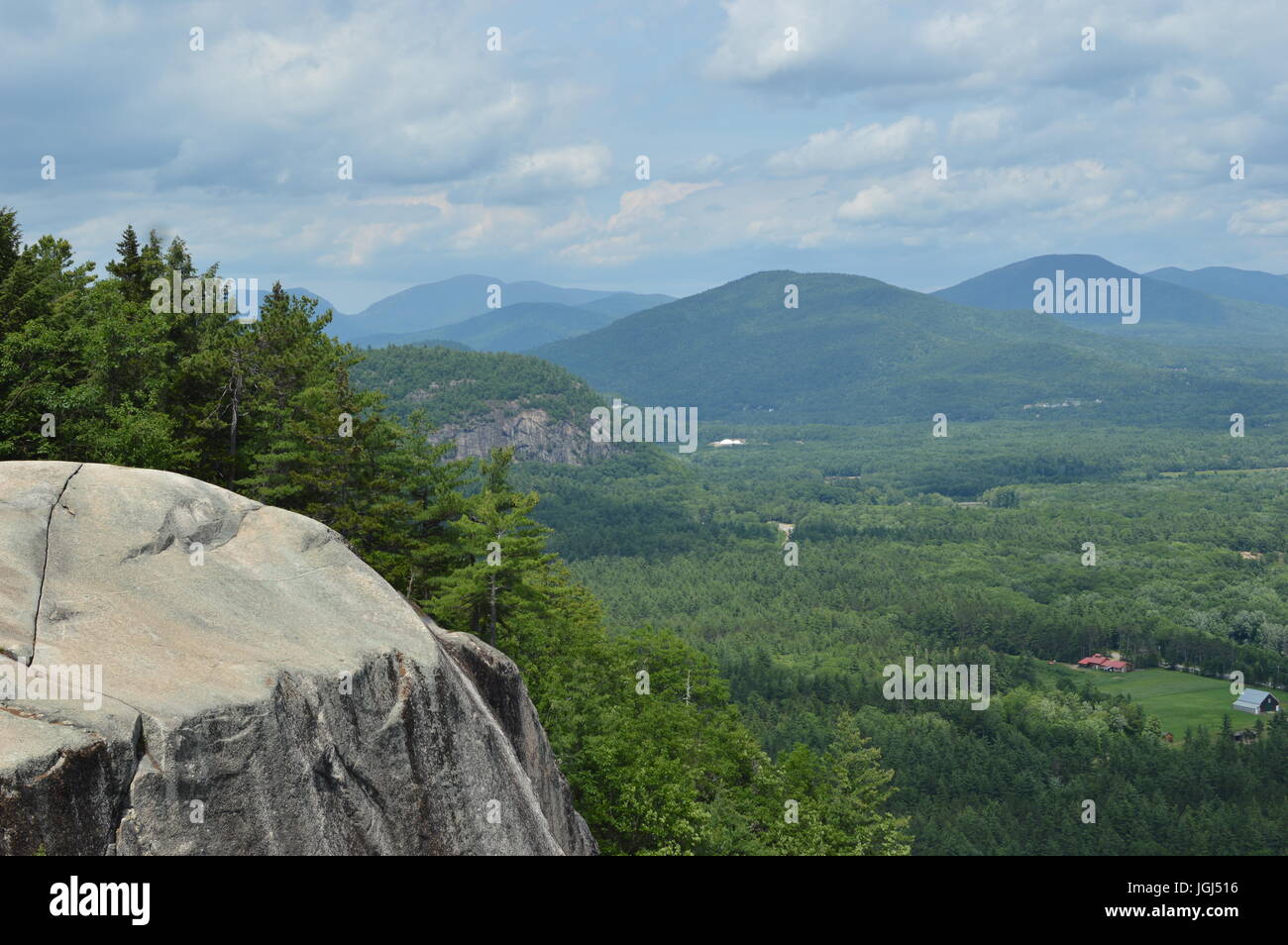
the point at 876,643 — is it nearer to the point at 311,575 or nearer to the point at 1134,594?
the point at 1134,594

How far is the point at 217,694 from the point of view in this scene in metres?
18.0

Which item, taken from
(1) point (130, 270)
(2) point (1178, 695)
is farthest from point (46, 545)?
(2) point (1178, 695)

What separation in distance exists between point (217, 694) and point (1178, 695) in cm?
14202

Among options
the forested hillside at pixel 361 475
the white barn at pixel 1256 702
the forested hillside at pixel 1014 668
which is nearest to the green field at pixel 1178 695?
→ the white barn at pixel 1256 702

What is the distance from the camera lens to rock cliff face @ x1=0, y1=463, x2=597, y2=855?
15.8 metres

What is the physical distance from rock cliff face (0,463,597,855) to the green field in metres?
116

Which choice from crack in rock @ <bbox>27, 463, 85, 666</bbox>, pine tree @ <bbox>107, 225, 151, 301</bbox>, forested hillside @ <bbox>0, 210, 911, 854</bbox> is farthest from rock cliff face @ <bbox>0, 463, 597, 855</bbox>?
pine tree @ <bbox>107, 225, 151, 301</bbox>

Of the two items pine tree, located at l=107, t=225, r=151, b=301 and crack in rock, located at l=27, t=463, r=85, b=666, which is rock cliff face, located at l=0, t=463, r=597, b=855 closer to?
crack in rock, located at l=27, t=463, r=85, b=666

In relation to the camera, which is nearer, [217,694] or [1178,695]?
[217,694]

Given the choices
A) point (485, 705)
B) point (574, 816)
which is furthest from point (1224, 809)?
point (485, 705)

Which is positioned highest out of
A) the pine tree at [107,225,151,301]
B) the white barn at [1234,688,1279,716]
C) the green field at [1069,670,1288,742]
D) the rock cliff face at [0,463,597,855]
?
the pine tree at [107,225,151,301]

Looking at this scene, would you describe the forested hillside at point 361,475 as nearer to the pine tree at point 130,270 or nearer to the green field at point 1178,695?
the pine tree at point 130,270

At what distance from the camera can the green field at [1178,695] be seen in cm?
12041

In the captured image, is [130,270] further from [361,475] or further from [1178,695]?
[1178,695]
